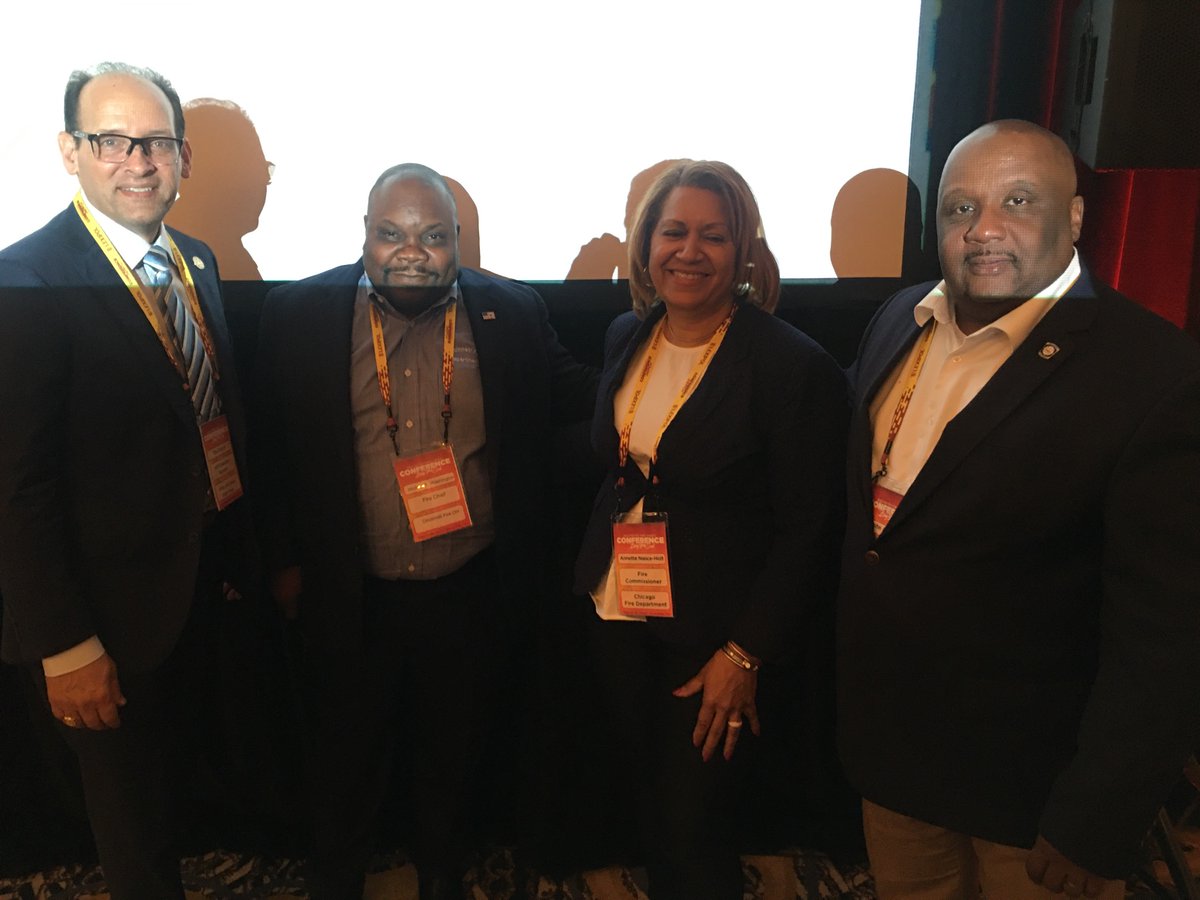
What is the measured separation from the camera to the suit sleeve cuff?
1.42 m

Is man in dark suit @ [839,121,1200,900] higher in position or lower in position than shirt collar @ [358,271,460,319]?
lower

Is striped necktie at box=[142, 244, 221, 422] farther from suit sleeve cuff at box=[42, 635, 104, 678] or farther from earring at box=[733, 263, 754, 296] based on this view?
earring at box=[733, 263, 754, 296]

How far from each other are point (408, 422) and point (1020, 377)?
117 cm

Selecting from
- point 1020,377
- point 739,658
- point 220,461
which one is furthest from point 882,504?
point 220,461

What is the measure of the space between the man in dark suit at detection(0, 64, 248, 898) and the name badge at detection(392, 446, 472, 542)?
1.12 ft

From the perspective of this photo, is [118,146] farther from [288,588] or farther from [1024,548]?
[1024,548]

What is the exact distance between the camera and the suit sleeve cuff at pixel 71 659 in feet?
4.66

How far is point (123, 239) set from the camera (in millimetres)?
1457

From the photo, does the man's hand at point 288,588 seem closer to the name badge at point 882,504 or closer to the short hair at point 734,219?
the short hair at point 734,219

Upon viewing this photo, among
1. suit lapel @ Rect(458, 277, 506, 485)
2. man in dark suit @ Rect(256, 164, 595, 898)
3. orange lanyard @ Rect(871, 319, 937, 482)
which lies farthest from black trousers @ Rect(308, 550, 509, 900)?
orange lanyard @ Rect(871, 319, 937, 482)

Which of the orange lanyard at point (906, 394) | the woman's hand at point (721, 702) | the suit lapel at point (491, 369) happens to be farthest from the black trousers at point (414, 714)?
the orange lanyard at point (906, 394)

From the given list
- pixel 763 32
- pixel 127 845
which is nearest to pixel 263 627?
pixel 127 845

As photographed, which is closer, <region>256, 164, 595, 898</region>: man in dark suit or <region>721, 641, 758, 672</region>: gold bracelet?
<region>721, 641, 758, 672</region>: gold bracelet

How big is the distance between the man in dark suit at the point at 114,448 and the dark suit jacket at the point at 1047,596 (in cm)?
126
